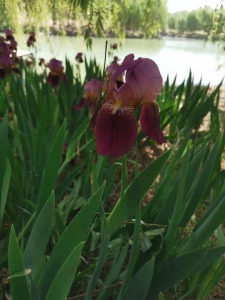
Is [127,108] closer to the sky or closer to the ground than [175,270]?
closer to the sky

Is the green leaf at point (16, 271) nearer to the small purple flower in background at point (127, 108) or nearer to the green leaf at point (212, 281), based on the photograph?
the small purple flower in background at point (127, 108)

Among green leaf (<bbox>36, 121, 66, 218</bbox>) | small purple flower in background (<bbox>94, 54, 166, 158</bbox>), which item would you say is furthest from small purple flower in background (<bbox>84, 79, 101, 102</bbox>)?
small purple flower in background (<bbox>94, 54, 166, 158</bbox>)

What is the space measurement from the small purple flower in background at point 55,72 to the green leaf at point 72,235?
171 cm

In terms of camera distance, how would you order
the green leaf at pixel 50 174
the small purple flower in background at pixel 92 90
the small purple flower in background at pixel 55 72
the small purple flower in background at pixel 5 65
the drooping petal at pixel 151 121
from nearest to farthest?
the drooping petal at pixel 151 121 < the green leaf at pixel 50 174 < the small purple flower in background at pixel 92 90 < the small purple flower in background at pixel 5 65 < the small purple flower in background at pixel 55 72

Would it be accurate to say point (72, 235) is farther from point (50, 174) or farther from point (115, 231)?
point (115, 231)

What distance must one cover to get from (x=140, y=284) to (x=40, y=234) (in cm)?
19

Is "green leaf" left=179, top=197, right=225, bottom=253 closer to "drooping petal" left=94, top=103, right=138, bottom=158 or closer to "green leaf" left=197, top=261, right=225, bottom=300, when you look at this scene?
"green leaf" left=197, top=261, right=225, bottom=300

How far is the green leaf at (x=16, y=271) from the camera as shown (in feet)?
1.82

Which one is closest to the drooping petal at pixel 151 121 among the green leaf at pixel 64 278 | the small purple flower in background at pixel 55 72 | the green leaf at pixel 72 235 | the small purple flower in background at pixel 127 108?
the small purple flower in background at pixel 127 108

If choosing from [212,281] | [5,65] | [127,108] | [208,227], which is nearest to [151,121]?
[127,108]

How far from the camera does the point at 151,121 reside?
66 centimetres

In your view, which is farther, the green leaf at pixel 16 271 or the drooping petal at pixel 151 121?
the drooping petal at pixel 151 121

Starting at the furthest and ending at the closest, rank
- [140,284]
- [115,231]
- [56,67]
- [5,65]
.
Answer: [56,67] < [5,65] < [115,231] < [140,284]

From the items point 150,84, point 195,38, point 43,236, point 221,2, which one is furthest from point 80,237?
point 195,38
